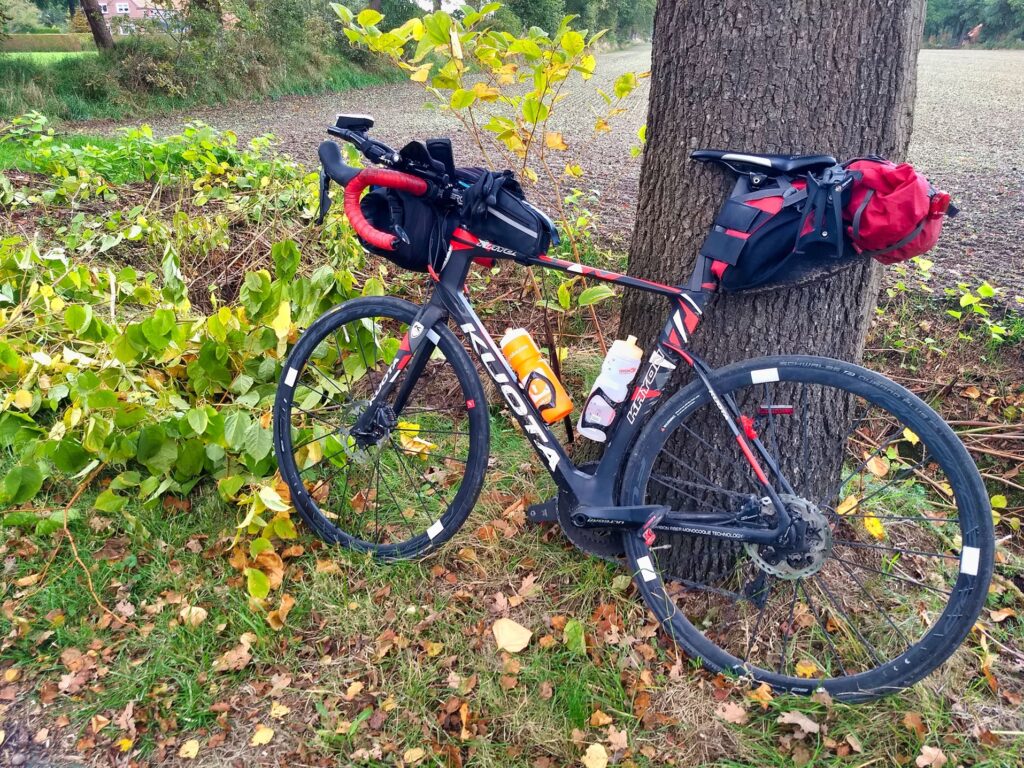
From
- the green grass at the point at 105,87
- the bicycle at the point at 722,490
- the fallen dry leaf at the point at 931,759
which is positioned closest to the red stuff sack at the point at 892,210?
the bicycle at the point at 722,490

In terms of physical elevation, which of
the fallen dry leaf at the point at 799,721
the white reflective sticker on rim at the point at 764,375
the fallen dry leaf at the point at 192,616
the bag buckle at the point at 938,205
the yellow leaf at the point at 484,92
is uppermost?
the yellow leaf at the point at 484,92

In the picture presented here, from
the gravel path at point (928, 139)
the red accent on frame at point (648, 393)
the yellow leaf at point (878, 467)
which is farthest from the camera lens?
the gravel path at point (928, 139)

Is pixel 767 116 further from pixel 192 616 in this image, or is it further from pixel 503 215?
pixel 192 616

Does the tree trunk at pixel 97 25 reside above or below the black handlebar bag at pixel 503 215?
above

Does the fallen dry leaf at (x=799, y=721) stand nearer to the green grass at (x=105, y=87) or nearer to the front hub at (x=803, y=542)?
the front hub at (x=803, y=542)

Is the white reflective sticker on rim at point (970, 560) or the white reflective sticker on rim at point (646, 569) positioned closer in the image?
the white reflective sticker on rim at point (970, 560)

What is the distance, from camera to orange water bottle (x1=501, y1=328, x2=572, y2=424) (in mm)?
2365

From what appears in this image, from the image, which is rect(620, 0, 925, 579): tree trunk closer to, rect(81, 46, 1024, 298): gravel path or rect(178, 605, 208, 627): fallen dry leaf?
rect(178, 605, 208, 627): fallen dry leaf

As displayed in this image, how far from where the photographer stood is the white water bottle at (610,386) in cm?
228

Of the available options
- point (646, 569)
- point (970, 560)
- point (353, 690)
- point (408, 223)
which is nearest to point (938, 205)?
point (970, 560)

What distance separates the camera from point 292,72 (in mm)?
15836

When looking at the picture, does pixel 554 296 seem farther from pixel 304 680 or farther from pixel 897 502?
pixel 304 680

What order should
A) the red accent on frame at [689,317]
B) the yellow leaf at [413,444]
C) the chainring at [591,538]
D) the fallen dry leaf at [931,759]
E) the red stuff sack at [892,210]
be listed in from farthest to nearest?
1. the yellow leaf at [413,444]
2. the chainring at [591,538]
3. the red accent on frame at [689,317]
4. the fallen dry leaf at [931,759]
5. the red stuff sack at [892,210]

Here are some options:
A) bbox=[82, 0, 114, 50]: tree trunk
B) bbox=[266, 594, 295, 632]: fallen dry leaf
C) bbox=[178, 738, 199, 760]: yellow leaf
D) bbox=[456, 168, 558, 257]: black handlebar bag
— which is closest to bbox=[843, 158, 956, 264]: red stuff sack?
bbox=[456, 168, 558, 257]: black handlebar bag
